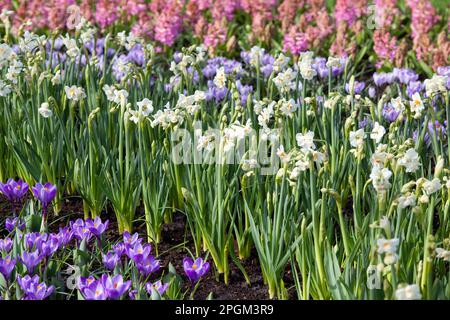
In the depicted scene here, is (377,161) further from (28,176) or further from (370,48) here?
(370,48)

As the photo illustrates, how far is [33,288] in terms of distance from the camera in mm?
2777

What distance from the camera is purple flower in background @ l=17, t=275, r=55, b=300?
2.79 m

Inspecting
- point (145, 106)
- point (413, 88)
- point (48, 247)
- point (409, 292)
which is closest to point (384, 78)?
point (413, 88)

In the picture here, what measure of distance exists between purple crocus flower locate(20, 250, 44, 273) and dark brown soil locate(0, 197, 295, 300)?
0.56 metres

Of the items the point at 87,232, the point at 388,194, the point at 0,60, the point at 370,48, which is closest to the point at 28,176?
the point at 0,60

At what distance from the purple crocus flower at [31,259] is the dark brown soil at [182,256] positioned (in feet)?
1.84

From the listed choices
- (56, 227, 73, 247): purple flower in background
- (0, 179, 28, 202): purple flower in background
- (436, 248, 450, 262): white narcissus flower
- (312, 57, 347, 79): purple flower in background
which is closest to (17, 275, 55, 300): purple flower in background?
(56, 227, 73, 247): purple flower in background

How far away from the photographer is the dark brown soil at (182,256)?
3.25 meters

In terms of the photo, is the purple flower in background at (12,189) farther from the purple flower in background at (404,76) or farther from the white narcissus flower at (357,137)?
the purple flower in background at (404,76)

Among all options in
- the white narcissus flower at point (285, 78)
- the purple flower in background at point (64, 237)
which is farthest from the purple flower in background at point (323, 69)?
the purple flower in background at point (64, 237)

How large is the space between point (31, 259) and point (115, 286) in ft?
1.29

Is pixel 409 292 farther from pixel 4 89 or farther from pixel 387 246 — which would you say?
pixel 4 89

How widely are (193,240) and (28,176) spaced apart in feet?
3.05

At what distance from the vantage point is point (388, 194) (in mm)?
3186
